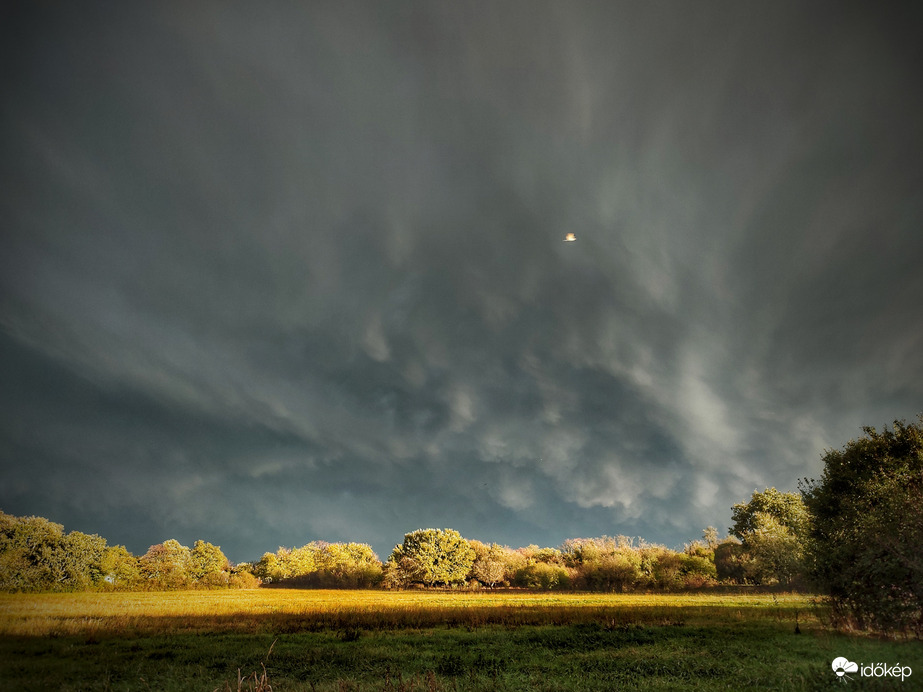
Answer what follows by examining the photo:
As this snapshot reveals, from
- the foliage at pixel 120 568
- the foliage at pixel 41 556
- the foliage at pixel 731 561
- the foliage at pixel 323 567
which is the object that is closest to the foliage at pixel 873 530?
the foliage at pixel 731 561

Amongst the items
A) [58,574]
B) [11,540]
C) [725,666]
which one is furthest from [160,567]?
[725,666]

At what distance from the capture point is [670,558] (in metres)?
93.8

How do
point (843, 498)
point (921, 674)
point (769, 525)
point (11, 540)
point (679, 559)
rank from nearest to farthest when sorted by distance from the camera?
point (921, 674) → point (843, 498) → point (11, 540) → point (769, 525) → point (679, 559)

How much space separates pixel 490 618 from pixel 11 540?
5070 cm

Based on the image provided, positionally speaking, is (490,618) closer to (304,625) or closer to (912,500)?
(304,625)

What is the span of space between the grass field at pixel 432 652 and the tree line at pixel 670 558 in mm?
3628

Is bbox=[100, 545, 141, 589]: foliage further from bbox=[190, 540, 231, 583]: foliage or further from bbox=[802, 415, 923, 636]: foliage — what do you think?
bbox=[802, 415, 923, 636]: foliage

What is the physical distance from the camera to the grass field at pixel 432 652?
16.3 metres

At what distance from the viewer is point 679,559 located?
93.2 metres

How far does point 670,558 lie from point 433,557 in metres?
58.3

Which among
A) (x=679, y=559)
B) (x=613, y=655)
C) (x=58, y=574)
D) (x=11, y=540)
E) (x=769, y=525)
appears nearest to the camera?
(x=613, y=655)
